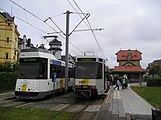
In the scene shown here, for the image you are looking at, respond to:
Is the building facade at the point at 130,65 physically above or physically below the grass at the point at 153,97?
above

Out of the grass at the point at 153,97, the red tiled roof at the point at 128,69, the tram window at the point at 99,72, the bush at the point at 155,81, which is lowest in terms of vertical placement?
the grass at the point at 153,97

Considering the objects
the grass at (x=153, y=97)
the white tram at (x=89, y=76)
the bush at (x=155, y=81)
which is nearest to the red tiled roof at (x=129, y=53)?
the bush at (x=155, y=81)

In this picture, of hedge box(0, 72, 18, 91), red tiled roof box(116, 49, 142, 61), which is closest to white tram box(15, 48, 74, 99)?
hedge box(0, 72, 18, 91)

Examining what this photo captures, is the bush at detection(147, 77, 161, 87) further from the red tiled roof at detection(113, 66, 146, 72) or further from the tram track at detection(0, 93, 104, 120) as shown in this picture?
the tram track at detection(0, 93, 104, 120)

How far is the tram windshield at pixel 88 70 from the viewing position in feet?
57.3

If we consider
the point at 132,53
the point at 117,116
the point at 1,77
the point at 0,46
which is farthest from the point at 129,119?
the point at 132,53

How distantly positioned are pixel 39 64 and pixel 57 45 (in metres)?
35.5

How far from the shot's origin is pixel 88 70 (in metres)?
17.6

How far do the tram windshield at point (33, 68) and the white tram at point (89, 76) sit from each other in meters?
2.53

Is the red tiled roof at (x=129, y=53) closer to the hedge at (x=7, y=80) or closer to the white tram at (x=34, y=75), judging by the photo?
the hedge at (x=7, y=80)

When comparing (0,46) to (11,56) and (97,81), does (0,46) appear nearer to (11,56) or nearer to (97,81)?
(11,56)

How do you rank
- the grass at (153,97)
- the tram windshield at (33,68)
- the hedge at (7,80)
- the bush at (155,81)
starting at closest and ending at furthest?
the grass at (153,97), the tram windshield at (33,68), the hedge at (7,80), the bush at (155,81)

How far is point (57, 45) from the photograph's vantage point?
52344mm

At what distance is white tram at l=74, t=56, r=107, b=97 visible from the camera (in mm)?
17250
